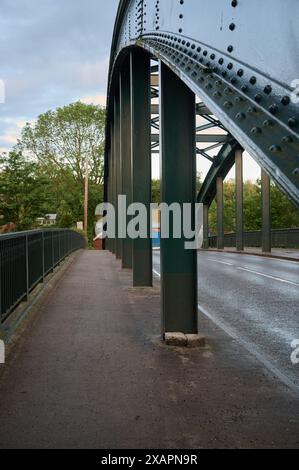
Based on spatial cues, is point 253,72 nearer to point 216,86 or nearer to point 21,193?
point 216,86

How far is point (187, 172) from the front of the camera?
6.11 metres

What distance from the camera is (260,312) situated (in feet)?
29.0

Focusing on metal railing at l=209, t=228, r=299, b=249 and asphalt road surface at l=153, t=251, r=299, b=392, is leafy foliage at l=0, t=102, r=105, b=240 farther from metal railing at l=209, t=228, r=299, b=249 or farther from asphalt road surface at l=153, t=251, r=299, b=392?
asphalt road surface at l=153, t=251, r=299, b=392

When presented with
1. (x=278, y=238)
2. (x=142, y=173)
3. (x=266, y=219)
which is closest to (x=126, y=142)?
(x=142, y=173)

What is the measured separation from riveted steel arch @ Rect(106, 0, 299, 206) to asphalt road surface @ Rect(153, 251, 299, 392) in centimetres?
267

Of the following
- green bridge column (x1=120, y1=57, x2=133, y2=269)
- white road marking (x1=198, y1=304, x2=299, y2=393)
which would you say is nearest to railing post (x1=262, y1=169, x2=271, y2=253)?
green bridge column (x1=120, y1=57, x2=133, y2=269)

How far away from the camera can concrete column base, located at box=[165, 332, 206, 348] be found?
5.96 m

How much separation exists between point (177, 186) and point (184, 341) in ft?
6.02

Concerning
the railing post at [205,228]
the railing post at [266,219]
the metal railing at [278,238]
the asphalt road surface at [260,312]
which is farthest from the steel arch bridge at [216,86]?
the railing post at [205,228]

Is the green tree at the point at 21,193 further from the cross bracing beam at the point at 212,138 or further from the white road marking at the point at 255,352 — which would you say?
the white road marking at the point at 255,352

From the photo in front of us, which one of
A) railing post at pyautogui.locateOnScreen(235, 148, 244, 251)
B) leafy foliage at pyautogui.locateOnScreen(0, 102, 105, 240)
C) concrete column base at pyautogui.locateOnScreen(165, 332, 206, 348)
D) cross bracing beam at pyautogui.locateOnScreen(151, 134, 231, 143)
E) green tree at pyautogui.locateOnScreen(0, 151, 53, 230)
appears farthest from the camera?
leafy foliage at pyautogui.locateOnScreen(0, 102, 105, 240)

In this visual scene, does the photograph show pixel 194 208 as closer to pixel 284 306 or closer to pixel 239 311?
pixel 239 311
